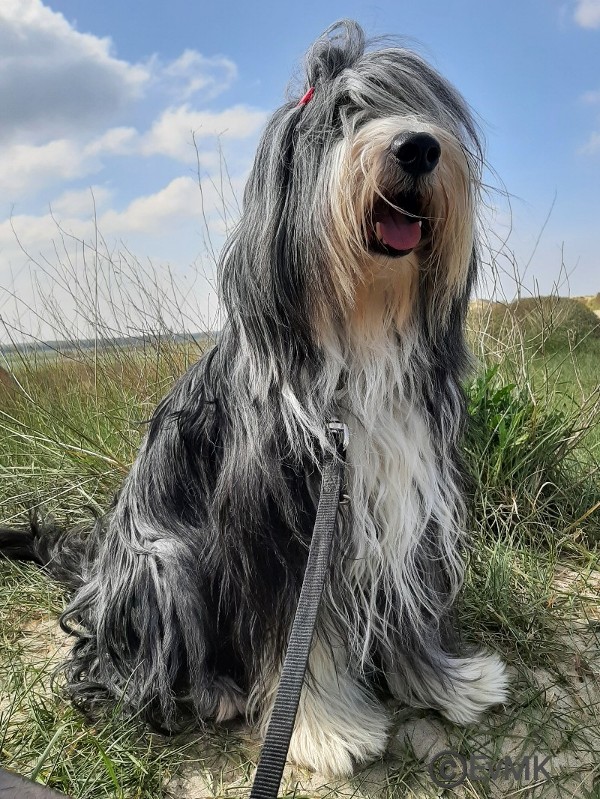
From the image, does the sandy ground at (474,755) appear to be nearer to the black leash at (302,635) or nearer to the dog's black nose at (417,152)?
the black leash at (302,635)

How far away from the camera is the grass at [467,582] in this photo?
2.14 m

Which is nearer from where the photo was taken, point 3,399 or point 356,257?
point 356,257

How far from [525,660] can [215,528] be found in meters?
1.40

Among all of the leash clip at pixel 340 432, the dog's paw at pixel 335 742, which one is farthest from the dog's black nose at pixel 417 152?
the dog's paw at pixel 335 742

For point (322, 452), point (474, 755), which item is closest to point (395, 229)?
point (322, 452)

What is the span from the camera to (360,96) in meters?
1.91

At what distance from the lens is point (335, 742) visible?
2.10m

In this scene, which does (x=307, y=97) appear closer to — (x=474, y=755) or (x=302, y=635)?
(x=302, y=635)

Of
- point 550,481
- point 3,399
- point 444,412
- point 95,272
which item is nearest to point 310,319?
point 444,412

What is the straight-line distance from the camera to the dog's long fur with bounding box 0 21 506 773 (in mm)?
1868

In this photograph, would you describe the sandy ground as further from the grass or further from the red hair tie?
the red hair tie

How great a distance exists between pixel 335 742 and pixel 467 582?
1.08 m

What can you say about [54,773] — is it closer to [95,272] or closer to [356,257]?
[356,257]

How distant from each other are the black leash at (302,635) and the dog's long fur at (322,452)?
0.10m
